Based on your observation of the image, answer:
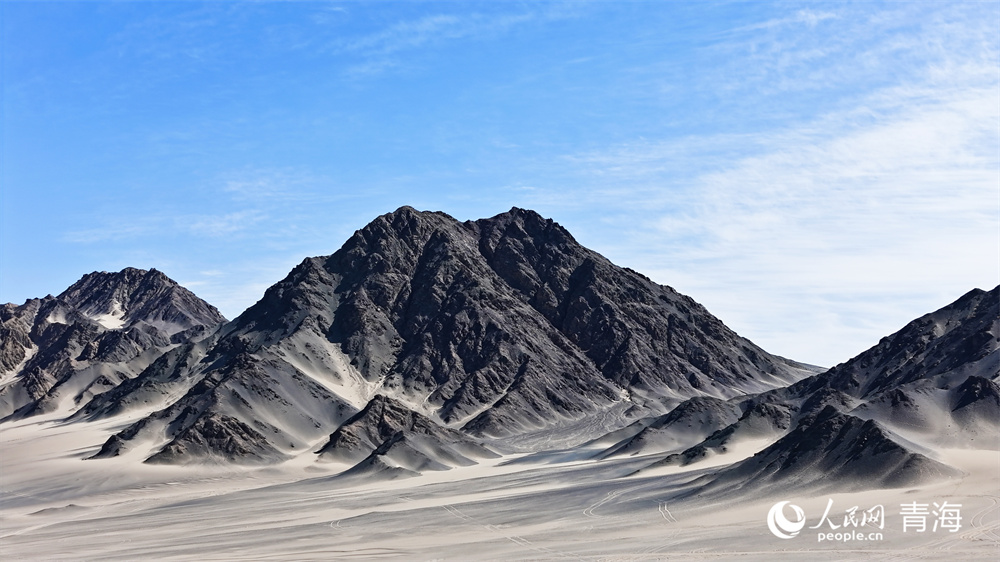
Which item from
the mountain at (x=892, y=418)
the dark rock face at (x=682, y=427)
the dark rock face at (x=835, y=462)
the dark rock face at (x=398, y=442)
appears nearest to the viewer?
the dark rock face at (x=835, y=462)

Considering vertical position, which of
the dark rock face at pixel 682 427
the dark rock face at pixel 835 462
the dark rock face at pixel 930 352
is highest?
the dark rock face at pixel 930 352

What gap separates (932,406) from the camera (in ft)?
362

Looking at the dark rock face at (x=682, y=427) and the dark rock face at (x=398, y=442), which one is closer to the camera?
the dark rock face at (x=398, y=442)

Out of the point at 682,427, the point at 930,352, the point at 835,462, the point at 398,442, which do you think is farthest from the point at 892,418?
the point at 398,442

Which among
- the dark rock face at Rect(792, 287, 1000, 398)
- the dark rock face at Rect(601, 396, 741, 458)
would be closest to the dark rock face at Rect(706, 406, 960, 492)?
the dark rock face at Rect(792, 287, 1000, 398)

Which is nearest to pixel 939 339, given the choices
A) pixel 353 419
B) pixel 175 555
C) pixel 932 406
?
pixel 932 406

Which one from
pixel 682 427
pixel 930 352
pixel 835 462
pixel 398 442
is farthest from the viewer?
pixel 682 427

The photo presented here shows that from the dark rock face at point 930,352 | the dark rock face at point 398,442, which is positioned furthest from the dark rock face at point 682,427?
the dark rock face at point 398,442

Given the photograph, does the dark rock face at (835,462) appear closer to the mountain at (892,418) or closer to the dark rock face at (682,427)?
the mountain at (892,418)

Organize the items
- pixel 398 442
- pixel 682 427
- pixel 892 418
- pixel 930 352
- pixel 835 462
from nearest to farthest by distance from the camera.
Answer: pixel 835 462
pixel 892 418
pixel 398 442
pixel 930 352
pixel 682 427

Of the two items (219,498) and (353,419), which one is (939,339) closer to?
(353,419)

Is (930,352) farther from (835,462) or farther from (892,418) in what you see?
(835,462)

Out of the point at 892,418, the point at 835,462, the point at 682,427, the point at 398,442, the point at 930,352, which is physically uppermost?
the point at 930,352

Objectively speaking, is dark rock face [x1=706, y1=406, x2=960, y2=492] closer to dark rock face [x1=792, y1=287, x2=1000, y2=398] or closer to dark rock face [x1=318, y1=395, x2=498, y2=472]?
dark rock face [x1=792, y1=287, x2=1000, y2=398]
